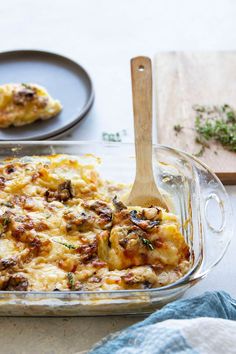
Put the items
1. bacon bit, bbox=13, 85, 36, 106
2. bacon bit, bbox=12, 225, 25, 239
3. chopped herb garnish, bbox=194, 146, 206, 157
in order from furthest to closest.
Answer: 1. bacon bit, bbox=13, 85, 36, 106
2. chopped herb garnish, bbox=194, 146, 206, 157
3. bacon bit, bbox=12, 225, 25, 239

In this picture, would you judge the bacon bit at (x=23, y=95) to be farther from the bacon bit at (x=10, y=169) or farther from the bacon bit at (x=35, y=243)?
the bacon bit at (x=35, y=243)

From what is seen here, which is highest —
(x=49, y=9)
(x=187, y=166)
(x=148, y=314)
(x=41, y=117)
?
(x=49, y=9)

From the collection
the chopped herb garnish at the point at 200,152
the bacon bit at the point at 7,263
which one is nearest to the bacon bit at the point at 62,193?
the bacon bit at the point at 7,263

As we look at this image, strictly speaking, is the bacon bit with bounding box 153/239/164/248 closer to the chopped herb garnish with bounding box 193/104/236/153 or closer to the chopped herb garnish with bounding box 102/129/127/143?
the chopped herb garnish with bounding box 193/104/236/153

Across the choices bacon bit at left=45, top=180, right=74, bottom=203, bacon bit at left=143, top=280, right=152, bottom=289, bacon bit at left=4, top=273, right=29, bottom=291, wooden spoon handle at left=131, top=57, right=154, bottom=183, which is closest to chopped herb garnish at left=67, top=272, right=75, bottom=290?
bacon bit at left=4, top=273, right=29, bottom=291

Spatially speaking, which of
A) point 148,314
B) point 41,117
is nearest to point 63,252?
point 148,314

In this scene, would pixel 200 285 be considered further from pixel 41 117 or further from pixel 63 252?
pixel 41 117
